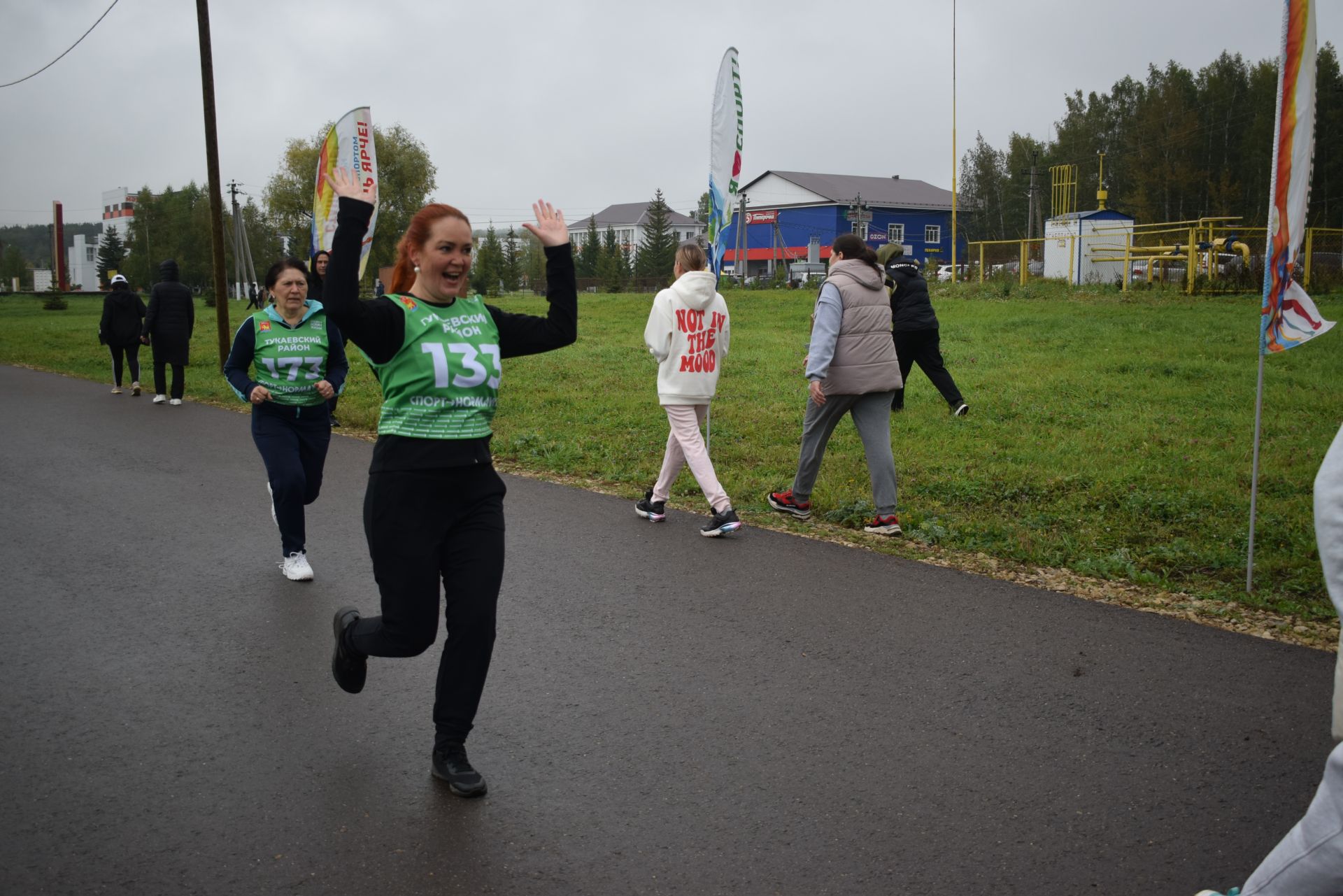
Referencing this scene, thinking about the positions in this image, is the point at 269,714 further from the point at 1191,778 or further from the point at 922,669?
the point at 1191,778

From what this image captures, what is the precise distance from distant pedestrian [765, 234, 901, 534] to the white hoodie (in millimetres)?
705

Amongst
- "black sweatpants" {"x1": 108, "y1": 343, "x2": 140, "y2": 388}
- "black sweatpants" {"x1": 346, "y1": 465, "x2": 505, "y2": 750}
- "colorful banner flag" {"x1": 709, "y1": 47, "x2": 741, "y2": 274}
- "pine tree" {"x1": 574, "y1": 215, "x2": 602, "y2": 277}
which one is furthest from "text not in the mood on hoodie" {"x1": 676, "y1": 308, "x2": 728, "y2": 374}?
"pine tree" {"x1": 574, "y1": 215, "x2": 602, "y2": 277}

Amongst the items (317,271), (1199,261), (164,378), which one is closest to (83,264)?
(1199,261)

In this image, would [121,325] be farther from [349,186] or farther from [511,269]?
[511,269]

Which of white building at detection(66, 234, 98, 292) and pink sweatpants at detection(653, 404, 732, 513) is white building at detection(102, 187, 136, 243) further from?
pink sweatpants at detection(653, 404, 732, 513)

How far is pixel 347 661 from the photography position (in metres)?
4.17

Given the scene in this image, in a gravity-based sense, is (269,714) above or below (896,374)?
below

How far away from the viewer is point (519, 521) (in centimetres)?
794

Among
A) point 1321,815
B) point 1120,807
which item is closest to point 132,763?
point 1120,807

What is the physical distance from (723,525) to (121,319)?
1255 centimetres

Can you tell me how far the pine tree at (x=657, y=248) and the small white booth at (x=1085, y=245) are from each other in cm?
6215

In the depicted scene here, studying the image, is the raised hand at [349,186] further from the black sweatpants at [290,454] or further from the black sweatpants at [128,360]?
the black sweatpants at [128,360]

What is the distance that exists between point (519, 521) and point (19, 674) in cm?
361

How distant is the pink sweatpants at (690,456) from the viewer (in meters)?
7.50
